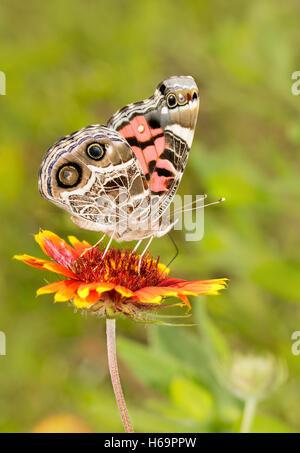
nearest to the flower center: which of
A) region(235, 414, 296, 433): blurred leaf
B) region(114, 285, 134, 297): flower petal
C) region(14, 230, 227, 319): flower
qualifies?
region(14, 230, 227, 319): flower

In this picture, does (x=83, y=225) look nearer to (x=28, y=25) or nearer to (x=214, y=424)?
(x=214, y=424)

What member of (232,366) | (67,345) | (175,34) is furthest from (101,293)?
(175,34)

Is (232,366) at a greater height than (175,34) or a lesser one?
lesser

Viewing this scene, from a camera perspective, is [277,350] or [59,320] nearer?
[277,350]

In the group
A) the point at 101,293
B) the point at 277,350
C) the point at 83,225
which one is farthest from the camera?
the point at 277,350

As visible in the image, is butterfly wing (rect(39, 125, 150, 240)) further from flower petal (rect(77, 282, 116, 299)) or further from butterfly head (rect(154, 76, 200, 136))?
flower petal (rect(77, 282, 116, 299))

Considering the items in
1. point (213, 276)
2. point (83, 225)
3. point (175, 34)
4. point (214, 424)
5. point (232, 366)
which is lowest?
point (214, 424)
